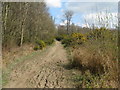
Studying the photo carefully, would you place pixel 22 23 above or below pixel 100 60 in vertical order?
above

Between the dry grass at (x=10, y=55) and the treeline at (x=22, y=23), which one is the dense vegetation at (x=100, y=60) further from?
the treeline at (x=22, y=23)

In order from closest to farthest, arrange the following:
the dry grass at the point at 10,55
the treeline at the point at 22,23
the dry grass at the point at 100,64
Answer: the dry grass at the point at 100,64, the dry grass at the point at 10,55, the treeline at the point at 22,23

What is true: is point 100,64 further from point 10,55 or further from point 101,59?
point 10,55

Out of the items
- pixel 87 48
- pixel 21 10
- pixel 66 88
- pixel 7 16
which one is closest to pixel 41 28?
pixel 21 10

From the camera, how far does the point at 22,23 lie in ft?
65.9

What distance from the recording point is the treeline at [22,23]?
16916 mm

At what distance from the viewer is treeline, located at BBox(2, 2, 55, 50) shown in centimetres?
1692

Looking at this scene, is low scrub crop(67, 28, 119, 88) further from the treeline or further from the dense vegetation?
the treeline

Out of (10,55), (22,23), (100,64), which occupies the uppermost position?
(22,23)

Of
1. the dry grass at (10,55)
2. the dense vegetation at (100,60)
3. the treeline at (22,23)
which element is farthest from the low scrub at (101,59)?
the treeline at (22,23)

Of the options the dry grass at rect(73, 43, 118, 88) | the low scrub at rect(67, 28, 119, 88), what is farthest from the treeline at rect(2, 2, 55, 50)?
the low scrub at rect(67, 28, 119, 88)

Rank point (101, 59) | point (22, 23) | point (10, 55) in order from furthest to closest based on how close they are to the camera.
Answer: point (22, 23) → point (10, 55) → point (101, 59)

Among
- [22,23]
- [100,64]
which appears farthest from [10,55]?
[100,64]

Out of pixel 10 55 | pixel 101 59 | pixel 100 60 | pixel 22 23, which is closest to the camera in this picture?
pixel 101 59
